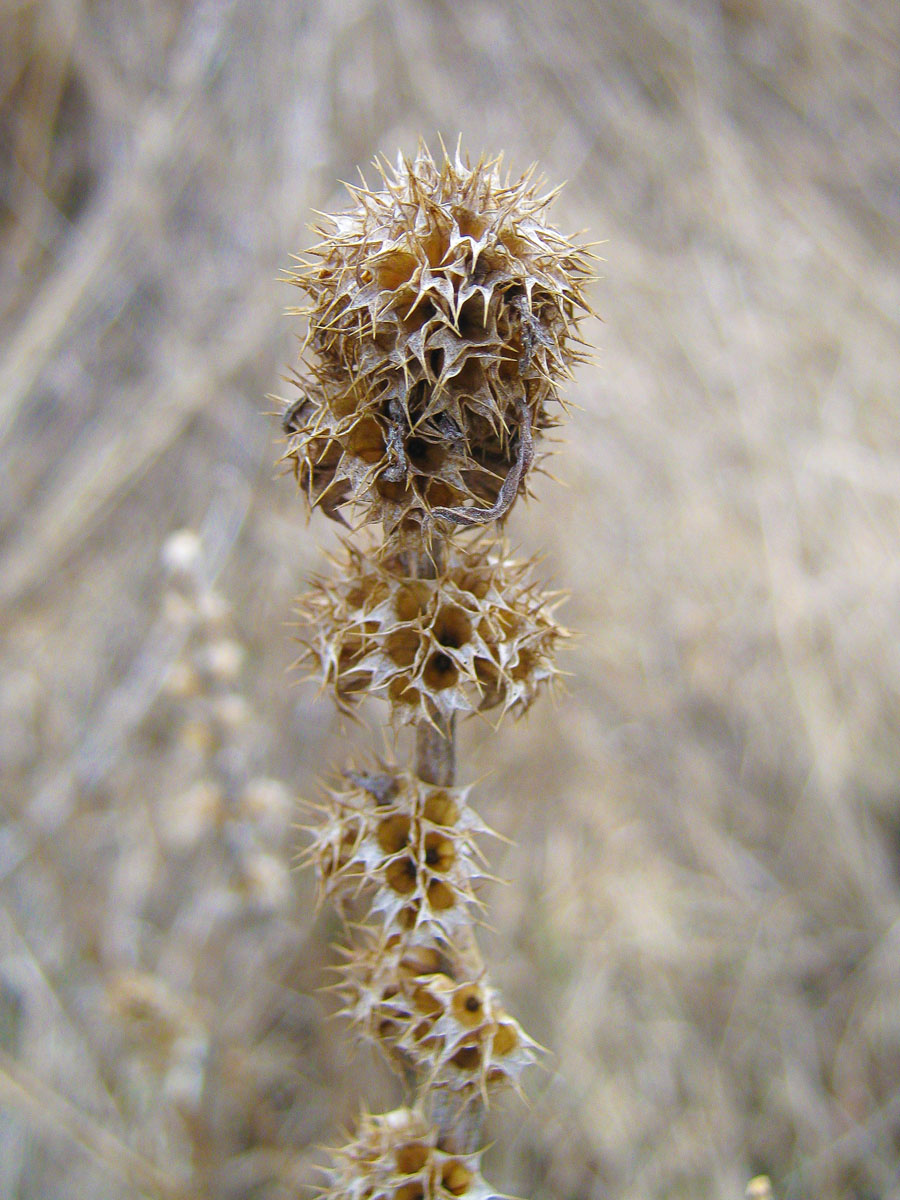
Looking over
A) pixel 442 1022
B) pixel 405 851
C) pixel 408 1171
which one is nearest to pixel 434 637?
pixel 405 851

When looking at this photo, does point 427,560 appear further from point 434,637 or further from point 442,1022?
point 442,1022

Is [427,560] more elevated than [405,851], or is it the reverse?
[427,560]

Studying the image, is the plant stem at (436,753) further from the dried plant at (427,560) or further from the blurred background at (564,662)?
the blurred background at (564,662)

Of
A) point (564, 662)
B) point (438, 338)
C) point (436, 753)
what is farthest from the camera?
point (564, 662)

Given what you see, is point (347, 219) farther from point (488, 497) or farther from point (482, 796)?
point (482, 796)

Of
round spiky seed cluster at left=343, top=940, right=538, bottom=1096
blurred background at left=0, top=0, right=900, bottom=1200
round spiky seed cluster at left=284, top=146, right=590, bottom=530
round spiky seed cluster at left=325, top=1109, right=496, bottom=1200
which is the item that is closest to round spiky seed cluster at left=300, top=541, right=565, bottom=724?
round spiky seed cluster at left=284, top=146, right=590, bottom=530

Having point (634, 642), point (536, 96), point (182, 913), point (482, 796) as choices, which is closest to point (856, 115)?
point (536, 96)

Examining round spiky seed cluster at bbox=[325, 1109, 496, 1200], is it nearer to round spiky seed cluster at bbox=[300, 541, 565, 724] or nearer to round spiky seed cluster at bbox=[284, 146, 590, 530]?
round spiky seed cluster at bbox=[300, 541, 565, 724]

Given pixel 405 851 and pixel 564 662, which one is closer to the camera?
pixel 405 851
